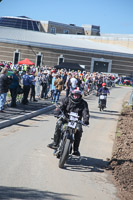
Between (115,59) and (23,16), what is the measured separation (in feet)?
82.3

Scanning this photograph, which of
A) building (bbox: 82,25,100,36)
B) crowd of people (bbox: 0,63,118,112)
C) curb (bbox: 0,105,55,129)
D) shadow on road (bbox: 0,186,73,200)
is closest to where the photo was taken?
shadow on road (bbox: 0,186,73,200)

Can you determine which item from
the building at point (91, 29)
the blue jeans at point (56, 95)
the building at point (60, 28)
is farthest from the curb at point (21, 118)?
the building at point (91, 29)

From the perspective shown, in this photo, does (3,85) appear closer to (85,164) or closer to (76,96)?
(76,96)

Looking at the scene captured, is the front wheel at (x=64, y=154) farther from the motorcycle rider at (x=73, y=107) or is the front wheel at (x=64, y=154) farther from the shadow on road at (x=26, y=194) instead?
the shadow on road at (x=26, y=194)

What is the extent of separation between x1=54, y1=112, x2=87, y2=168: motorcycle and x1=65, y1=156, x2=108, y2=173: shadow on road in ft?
1.31

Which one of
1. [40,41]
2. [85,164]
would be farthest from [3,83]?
[40,41]

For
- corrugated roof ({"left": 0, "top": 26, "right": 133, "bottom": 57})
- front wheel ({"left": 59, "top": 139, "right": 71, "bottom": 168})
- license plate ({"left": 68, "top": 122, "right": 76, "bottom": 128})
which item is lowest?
Result: front wheel ({"left": 59, "top": 139, "right": 71, "bottom": 168})

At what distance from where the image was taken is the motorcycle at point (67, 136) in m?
8.73

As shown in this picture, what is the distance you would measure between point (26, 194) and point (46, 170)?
190 centimetres

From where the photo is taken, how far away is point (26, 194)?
6.56 meters

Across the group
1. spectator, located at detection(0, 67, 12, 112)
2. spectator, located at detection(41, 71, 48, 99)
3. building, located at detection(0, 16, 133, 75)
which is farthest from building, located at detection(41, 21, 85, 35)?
spectator, located at detection(0, 67, 12, 112)

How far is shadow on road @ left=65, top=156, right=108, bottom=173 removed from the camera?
30.2ft

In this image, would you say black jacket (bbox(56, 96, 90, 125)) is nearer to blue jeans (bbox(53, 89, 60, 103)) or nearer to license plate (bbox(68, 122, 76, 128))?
license plate (bbox(68, 122, 76, 128))

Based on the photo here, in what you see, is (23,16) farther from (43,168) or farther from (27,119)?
(43,168)
